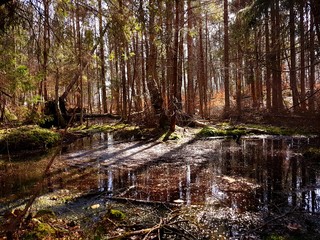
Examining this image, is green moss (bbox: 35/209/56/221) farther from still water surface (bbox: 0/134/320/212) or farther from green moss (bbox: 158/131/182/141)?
green moss (bbox: 158/131/182/141)

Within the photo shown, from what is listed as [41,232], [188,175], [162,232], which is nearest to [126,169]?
[188,175]

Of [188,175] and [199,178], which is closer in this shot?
[199,178]

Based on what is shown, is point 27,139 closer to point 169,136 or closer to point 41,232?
point 169,136

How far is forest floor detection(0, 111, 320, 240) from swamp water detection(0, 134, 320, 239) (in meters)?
0.04

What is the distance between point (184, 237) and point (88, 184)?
3.55 m

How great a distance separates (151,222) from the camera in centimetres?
454

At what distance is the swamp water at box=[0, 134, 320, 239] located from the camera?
507 centimetres

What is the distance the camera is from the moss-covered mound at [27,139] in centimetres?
1220

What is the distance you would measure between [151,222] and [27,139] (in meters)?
9.90

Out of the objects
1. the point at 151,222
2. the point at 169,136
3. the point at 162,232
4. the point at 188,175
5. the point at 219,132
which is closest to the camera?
the point at 162,232

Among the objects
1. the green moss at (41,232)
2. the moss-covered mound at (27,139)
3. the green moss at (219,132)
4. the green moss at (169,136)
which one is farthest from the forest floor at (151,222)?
the green moss at (219,132)

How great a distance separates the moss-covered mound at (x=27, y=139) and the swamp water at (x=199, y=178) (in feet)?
7.64

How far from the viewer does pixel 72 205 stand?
545cm

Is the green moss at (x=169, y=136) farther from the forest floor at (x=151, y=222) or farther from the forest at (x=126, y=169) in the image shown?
the forest floor at (x=151, y=222)
